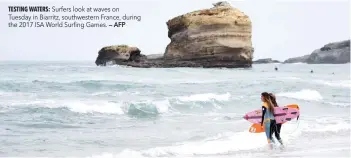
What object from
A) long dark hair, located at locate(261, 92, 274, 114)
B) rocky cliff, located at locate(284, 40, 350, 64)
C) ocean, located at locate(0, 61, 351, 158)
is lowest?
ocean, located at locate(0, 61, 351, 158)

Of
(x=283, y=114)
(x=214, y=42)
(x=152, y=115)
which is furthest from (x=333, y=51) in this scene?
(x=283, y=114)

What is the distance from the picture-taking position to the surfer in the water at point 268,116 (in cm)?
608

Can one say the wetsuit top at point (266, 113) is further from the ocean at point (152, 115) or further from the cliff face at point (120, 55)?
the cliff face at point (120, 55)

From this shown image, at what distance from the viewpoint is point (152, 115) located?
28.1 ft

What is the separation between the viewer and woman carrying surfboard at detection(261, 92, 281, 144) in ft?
20.0

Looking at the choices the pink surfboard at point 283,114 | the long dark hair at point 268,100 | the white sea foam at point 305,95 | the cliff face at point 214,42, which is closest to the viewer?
the long dark hair at point 268,100

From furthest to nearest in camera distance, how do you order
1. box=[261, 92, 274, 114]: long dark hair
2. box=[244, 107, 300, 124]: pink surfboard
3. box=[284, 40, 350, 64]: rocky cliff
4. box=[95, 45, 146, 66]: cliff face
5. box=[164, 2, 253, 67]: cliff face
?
box=[164, 2, 253, 67]: cliff face < box=[284, 40, 350, 64]: rocky cliff < box=[95, 45, 146, 66]: cliff face < box=[244, 107, 300, 124]: pink surfboard < box=[261, 92, 274, 114]: long dark hair

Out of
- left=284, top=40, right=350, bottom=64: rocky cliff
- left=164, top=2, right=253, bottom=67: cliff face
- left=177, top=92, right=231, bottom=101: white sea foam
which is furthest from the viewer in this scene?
left=164, top=2, right=253, bottom=67: cliff face

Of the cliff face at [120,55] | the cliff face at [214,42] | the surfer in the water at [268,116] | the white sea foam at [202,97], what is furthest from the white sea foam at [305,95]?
the cliff face at [214,42]

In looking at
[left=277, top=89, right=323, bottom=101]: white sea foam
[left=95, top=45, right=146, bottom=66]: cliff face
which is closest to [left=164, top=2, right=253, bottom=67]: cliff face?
[left=95, top=45, right=146, bottom=66]: cliff face

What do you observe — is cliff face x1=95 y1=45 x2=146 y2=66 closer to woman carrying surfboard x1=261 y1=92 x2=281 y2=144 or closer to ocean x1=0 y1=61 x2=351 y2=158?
ocean x1=0 y1=61 x2=351 y2=158

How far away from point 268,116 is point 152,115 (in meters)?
2.80

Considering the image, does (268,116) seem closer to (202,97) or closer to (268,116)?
(268,116)

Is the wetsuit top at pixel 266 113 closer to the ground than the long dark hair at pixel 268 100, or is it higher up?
closer to the ground
